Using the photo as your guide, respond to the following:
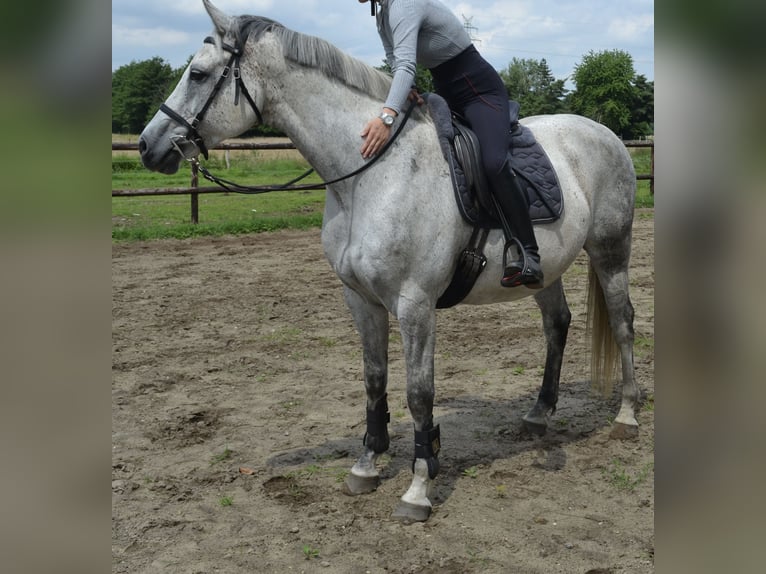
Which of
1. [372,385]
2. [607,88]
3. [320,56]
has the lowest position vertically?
[372,385]

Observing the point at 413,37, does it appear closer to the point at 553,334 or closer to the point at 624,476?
the point at 553,334

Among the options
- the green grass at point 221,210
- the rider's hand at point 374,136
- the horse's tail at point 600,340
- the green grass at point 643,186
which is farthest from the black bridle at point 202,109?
the green grass at point 643,186

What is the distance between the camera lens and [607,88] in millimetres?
55625

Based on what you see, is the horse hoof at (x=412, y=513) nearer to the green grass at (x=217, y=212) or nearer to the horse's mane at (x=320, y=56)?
the horse's mane at (x=320, y=56)

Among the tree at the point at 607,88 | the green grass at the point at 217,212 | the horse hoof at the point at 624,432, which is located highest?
the tree at the point at 607,88

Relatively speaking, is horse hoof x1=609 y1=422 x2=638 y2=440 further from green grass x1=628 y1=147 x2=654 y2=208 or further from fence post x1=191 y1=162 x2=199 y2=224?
green grass x1=628 y1=147 x2=654 y2=208

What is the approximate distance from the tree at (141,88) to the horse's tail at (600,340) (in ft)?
172

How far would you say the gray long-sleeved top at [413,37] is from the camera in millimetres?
3035

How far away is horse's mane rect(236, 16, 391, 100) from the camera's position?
3117 mm

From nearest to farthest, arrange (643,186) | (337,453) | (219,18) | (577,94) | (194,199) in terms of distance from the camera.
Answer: (219,18) → (337,453) → (194,199) → (643,186) → (577,94)

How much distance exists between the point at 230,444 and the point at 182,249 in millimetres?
6570

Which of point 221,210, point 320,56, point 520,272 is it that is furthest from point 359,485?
point 221,210

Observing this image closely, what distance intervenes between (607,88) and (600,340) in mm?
56187
